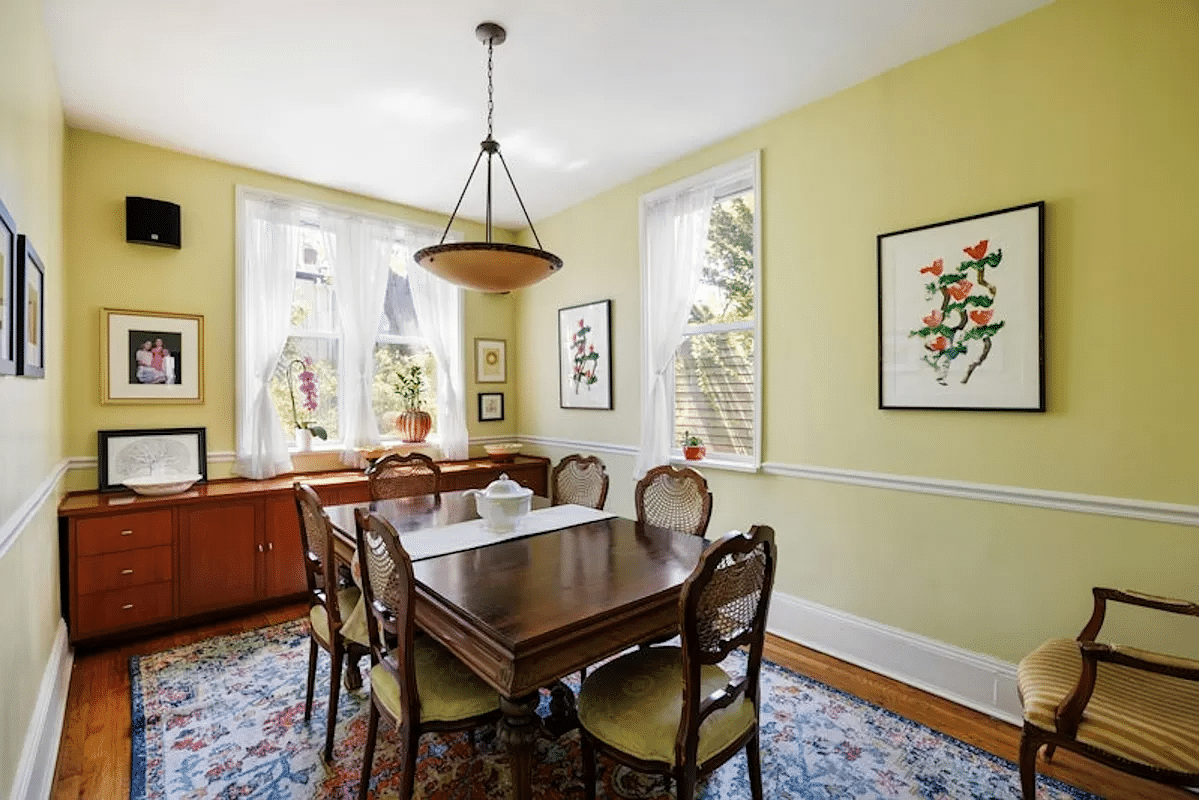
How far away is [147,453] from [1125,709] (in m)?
4.67

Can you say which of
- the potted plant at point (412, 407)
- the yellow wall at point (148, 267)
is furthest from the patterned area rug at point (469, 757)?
the potted plant at point (412, 407)

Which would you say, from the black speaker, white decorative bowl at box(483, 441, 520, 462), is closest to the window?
the black speaker

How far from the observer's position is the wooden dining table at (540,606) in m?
1.40

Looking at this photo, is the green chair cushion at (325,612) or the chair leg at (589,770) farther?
the green chair cushion at (325,612)

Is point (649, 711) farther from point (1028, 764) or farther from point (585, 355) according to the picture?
point (585, 355)

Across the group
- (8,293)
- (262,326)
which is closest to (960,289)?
(8,293)

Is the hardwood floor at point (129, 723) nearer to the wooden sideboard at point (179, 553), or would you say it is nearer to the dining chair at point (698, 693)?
the wooden sideboard at point (179, 553)

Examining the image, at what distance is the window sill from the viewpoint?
3252mm

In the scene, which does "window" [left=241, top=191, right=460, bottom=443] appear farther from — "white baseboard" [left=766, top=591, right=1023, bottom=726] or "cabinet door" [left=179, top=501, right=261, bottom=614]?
"white baseboard" [left=766, top=591, right=1023, bottom=726]

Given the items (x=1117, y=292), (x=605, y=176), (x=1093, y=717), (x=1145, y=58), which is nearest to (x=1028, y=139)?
(x=1145, y=58)

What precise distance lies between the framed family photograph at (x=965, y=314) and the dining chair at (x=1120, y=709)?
2.99ft

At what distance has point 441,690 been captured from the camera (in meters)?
1.68

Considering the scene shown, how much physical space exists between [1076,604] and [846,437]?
1088 mm

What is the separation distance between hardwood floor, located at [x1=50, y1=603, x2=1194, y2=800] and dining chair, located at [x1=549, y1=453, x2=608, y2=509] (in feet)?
4.04
